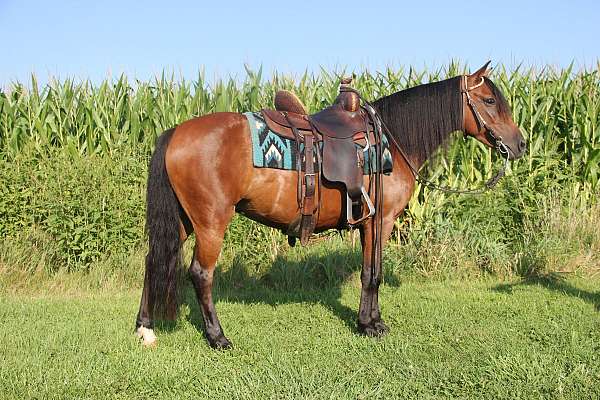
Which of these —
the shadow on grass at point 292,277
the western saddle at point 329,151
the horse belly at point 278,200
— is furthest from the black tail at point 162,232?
the shadow on grass at point 292,277

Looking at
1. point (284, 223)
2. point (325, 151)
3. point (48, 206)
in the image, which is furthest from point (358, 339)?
point (48, 206)

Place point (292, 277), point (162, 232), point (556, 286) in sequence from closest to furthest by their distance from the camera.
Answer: point (162, 232), point (556, 286), point (292, 277)

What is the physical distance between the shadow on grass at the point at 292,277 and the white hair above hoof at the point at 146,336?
1907 millimetres

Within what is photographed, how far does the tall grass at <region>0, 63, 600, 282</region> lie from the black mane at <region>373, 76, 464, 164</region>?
2.34 metres

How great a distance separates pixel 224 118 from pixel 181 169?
0.56 m

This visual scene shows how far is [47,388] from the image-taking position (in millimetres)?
3914

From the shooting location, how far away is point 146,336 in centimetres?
495

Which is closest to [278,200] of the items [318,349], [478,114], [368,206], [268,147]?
[268,147]

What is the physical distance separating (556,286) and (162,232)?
4.74 m

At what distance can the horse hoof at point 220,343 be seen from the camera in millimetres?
4879

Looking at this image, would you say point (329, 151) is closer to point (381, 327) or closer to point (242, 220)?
point (381, 327)

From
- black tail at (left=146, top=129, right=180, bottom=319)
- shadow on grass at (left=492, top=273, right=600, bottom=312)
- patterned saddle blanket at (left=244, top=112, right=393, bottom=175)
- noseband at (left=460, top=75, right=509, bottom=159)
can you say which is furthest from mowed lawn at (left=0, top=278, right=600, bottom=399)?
noseband at (left=460, top=75, right=509, bottom=159)

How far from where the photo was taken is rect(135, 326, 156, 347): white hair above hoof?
16.1 ft

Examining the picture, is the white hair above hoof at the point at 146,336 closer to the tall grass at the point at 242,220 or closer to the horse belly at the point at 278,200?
the horse belly at the point at 278,200
